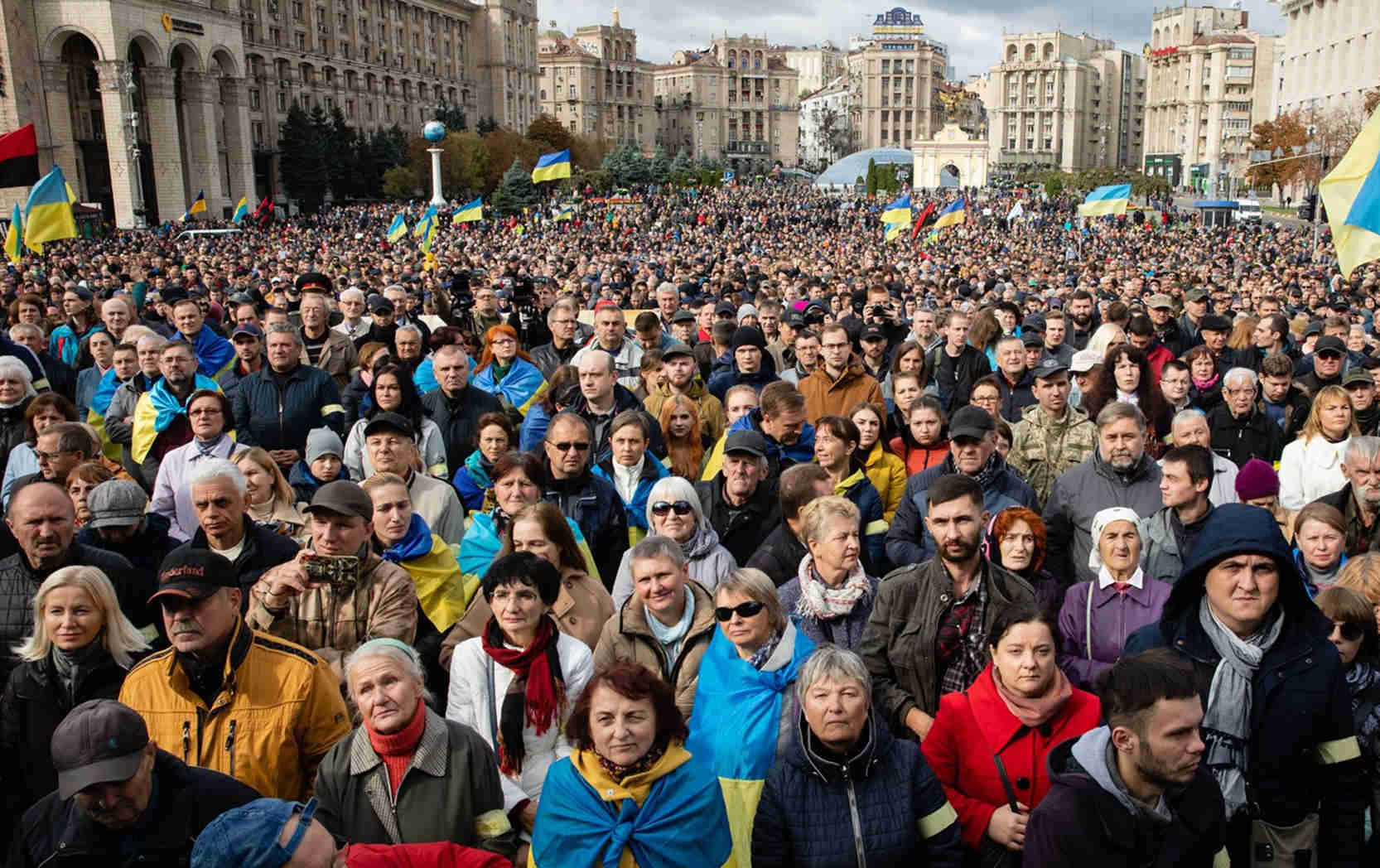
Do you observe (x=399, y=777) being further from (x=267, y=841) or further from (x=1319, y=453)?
(x=1319, y=453)

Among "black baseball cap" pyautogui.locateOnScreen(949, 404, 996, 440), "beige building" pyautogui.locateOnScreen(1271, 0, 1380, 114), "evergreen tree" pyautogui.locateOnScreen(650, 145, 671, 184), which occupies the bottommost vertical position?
"black baseball cap" pyautogui.locateOnScreen(949, 404, 996, 440)

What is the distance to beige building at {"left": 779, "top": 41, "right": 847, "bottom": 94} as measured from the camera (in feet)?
566

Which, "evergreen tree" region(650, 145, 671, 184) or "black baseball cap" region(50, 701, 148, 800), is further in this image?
"evergreen tree" region(650, 145, 671, 184)

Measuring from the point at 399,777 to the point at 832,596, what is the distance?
1.55 m

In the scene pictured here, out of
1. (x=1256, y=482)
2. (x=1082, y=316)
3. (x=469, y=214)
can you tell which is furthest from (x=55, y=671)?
(x=469, y=214)

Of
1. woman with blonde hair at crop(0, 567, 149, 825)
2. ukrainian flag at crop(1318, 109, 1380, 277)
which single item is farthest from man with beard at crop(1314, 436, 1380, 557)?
woman with blonde hair at crop(0, 567, 149, 825)

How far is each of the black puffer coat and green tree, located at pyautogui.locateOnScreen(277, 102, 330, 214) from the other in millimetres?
63058

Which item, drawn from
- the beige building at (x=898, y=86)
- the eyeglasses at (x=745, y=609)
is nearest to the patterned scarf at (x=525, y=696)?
the eyeglasses at (x=745, y=609)

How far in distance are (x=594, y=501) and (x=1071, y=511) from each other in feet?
7.25

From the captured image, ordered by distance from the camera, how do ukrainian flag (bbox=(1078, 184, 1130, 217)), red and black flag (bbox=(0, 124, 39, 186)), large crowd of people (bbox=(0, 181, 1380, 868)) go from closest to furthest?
large crowd of people (bbox=(0, 181, 1380, 868)) < red and black flag (bbox=(0, 124, 39, 186)) < ukrainian flag (bbox=(1078, 184, 1130, 217))

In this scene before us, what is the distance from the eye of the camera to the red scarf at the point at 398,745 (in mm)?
2877

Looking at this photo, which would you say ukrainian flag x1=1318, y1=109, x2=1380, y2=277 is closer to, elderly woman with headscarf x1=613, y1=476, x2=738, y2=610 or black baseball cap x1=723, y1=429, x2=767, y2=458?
black baseball cap x1=723, y1=429, x2=767, y2=458

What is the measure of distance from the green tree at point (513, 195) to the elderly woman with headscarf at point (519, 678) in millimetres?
50369

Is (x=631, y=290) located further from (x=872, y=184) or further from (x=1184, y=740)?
(x=872, y=184)
